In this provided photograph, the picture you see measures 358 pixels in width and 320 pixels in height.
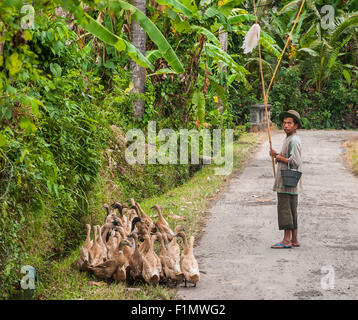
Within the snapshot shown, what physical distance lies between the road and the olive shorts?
31 centimetres

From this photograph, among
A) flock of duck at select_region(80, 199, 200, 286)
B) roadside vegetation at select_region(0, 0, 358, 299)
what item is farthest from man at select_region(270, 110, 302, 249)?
flock of duck at select_region(80, 199, 200, 286)

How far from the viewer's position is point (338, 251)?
22.8ft

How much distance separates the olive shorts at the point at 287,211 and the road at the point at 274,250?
314mm

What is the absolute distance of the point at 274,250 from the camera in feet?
23.0

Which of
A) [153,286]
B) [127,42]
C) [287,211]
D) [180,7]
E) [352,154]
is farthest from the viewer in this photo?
[352,154]

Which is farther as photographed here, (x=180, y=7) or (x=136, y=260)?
(x=180, y=7)

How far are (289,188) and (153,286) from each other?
2534 millimetres

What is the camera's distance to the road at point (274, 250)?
5586mm

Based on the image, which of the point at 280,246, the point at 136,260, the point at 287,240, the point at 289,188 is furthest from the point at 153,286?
the point at 289,188

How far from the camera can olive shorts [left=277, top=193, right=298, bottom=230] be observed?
7137 millimetres

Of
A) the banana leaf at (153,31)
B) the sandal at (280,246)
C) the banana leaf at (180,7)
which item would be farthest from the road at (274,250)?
the banana leaf at (180,7)

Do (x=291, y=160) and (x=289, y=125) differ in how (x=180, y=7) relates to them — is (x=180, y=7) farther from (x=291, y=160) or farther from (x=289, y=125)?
(x=291, y=160)

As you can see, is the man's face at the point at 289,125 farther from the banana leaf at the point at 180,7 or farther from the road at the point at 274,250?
the banana leaf at the point at 180,7
